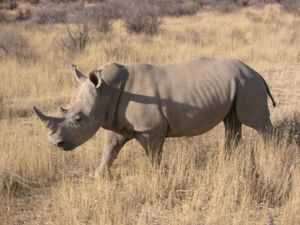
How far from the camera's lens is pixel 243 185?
4562 mm

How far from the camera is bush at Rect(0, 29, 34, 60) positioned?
12.6 metres

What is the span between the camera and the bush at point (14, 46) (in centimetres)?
1261

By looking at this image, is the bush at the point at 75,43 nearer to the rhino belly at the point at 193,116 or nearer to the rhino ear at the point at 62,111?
the rhino belly at the point at 193,116

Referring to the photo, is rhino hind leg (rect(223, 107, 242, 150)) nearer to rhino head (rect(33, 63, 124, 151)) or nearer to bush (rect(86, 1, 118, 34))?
rhino head (rect(33, 63, 124, 151))

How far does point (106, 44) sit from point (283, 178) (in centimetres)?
978

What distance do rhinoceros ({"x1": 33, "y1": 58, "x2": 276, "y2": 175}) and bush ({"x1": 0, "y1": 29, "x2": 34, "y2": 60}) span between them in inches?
306

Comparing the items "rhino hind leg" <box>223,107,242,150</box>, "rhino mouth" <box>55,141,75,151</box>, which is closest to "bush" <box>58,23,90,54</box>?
"rhino hind leg" <box>223,107,242,150</box>

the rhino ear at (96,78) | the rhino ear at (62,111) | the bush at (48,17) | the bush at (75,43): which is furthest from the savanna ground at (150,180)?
the bush at (48,17)

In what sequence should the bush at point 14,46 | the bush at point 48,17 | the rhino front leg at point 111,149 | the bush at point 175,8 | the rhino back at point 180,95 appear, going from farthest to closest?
the bush at point 175,8 < the bush at point 48,17 < the bush at point 14,46 < the rhino front leg at point 111,149 < the rhino back at point 180,95

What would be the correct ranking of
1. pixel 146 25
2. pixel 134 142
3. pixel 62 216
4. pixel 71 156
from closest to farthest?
pixel 62 216 < pixel 71 156 < pixel 134 142 < pixel 146 25

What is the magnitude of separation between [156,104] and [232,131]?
1.27 metres

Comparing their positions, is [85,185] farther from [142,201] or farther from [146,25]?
[146,25]

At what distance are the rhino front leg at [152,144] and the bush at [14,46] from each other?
8054 mm

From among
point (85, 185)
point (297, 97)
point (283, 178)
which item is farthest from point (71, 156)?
point (297, 97)
